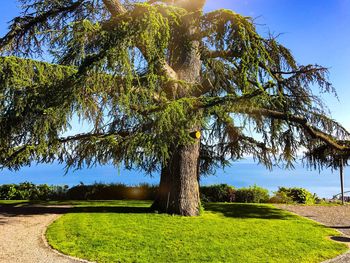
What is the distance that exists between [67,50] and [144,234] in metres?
5.70

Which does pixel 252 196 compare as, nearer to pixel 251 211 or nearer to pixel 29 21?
pixel 251 211

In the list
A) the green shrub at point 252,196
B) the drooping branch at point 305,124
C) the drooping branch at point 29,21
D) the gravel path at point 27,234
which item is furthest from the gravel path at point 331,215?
the drooping branch at point 29,21

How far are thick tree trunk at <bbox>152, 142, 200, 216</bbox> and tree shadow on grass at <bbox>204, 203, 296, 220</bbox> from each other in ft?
6.05

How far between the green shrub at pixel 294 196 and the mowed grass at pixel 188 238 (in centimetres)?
658

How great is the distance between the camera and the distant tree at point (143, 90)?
35.9 ft

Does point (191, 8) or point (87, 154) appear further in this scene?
point (191, 8)

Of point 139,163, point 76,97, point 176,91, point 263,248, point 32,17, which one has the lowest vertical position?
point 263,248

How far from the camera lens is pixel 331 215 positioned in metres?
17.2

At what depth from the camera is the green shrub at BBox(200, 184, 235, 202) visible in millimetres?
21734

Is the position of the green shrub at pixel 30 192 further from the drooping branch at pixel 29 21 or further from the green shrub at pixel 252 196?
the green shrub at pixel 252 196

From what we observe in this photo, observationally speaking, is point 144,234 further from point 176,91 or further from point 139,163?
point 176,91

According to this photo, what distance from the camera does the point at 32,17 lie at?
15.9 metres

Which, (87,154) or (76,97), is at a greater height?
(76,97)

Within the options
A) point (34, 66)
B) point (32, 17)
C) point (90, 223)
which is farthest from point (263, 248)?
point (32, 17)
